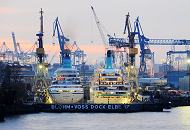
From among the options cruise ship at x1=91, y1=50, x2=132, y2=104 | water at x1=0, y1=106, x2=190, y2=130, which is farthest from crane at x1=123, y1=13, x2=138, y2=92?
water at x1=0, y1=106, x2=190, y2=130

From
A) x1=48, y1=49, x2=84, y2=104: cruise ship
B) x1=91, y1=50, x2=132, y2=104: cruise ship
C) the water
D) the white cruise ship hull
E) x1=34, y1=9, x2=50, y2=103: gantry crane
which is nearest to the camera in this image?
the water

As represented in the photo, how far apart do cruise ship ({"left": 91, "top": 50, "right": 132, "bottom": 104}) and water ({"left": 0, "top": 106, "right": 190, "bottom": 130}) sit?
9.16m

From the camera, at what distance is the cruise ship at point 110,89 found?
3469 inches

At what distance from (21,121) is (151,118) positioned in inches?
470

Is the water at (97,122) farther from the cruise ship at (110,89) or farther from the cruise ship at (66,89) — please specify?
the cruise ship at (66,89)

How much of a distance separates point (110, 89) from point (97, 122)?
837 inches

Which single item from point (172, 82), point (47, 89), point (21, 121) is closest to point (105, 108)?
point (47, 89)

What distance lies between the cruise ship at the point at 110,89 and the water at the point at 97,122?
30.0 ft

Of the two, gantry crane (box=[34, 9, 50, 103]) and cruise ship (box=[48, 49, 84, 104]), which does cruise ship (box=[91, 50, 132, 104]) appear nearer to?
cruise ship (box=[48, 49, 84, 104])

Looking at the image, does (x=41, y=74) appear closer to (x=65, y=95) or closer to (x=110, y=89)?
(x=65, y=95)

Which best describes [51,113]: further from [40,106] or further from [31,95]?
[31,95]

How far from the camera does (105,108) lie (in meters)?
83.8

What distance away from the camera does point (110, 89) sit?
8881cm

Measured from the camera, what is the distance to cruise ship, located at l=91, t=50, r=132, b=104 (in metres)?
88.1
